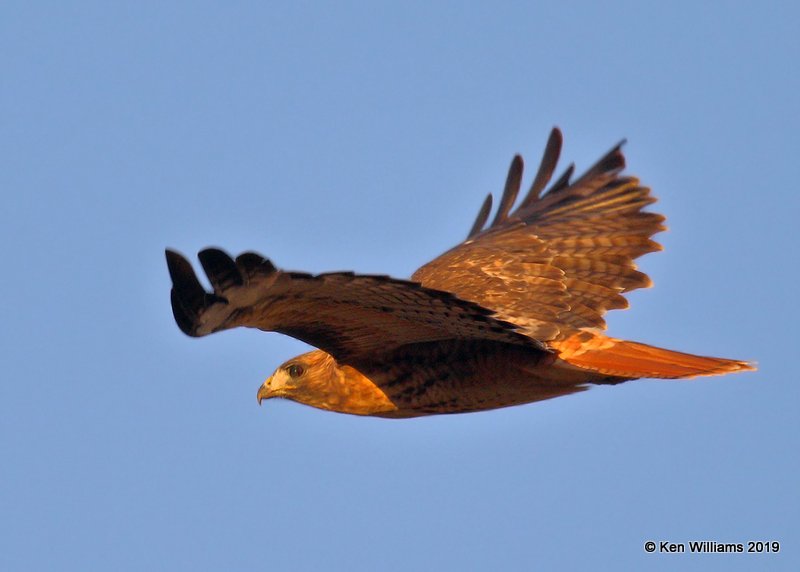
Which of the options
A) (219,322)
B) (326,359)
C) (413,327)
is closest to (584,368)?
(413,327)

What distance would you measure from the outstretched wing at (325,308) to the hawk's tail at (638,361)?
1.77 ft

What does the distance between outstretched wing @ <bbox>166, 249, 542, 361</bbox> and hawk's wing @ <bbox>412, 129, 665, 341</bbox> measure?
1.00 m

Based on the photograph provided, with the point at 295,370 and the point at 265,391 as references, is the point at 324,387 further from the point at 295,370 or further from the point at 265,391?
the point at 265,391

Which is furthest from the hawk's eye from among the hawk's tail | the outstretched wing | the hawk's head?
the hawk's tail

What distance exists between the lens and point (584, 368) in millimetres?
9039

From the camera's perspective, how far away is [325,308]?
813 cm

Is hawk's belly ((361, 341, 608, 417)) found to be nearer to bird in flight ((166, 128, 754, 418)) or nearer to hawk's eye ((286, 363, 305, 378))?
bird in flight ((166, 128, 754, 418))

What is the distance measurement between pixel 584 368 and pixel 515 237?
2365 mm

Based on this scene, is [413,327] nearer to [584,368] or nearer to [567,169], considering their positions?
[584,368]

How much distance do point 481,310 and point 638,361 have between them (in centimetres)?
176

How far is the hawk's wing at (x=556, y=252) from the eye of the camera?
393 inches

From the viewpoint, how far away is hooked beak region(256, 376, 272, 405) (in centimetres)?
1008

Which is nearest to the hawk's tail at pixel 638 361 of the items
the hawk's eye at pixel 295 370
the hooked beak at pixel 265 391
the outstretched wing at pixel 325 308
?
the outstretched wing at pixel 325 308

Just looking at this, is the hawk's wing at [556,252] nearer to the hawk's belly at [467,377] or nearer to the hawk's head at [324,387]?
the hawk's belly at [467,377]
